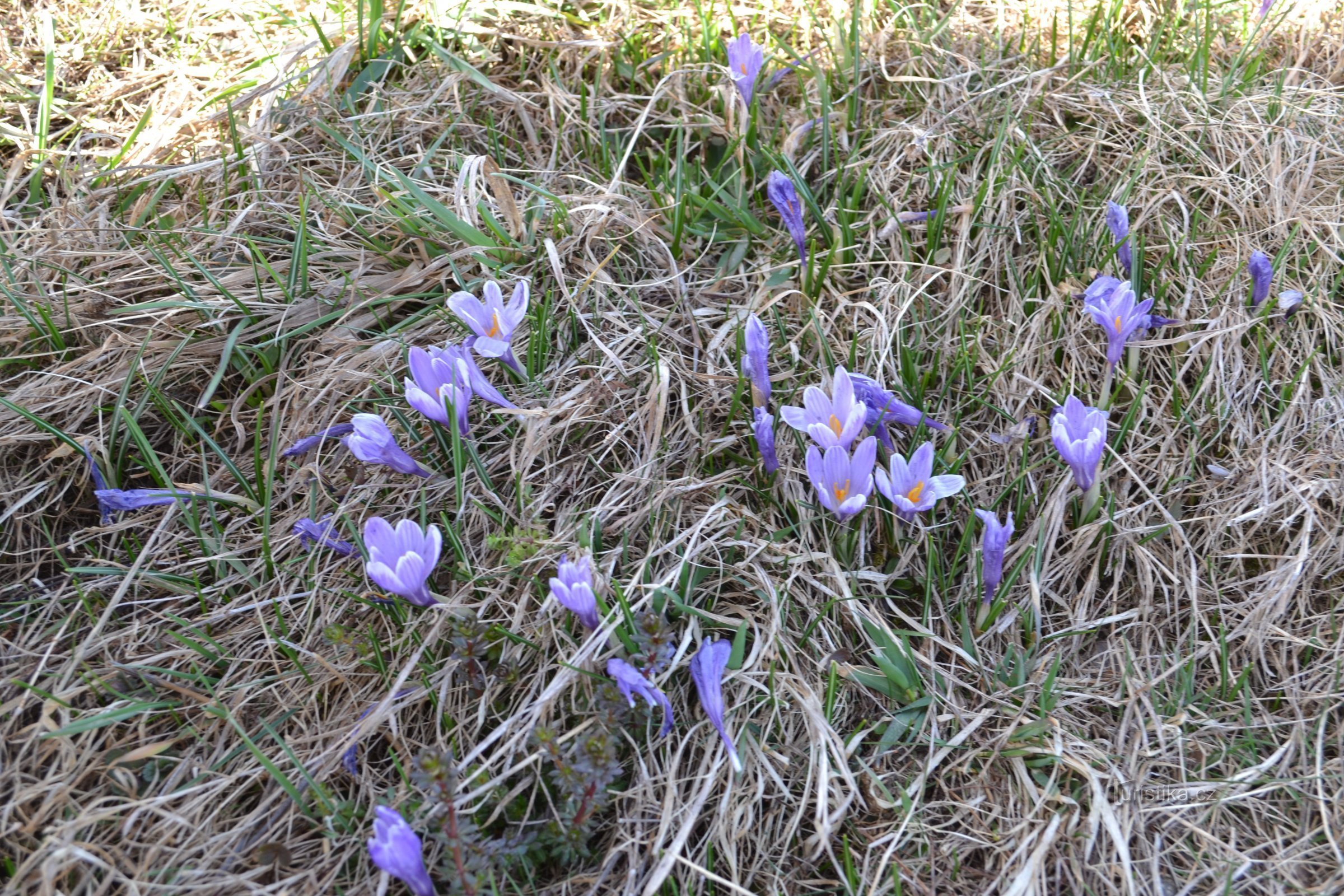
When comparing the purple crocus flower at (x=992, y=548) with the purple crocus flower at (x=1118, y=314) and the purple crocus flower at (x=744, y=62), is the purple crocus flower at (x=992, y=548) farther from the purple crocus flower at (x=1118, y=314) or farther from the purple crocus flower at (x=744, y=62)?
the purple crocus flower at (x=744, y=62)

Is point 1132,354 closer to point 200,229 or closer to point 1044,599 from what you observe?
point 1044,599

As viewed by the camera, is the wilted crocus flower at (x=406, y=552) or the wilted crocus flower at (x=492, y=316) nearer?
the wilted crocus flower at (x=406, y=552)

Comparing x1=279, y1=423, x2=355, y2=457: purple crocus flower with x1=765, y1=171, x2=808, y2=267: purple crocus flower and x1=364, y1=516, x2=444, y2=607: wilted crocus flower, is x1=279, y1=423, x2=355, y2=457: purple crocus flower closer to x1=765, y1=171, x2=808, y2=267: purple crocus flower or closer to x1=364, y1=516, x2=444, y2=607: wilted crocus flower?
x1=364, y1=516, x2=444, y2=607: wilted crocus flower

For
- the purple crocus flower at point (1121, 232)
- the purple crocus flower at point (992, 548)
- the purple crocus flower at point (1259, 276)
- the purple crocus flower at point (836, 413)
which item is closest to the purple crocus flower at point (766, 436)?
the purple crocus flower at point (836, 413)

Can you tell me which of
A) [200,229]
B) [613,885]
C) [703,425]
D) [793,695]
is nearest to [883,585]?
[793,695]

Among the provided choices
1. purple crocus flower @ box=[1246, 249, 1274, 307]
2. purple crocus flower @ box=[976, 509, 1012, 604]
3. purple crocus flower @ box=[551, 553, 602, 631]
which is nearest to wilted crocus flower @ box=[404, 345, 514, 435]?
purple crocus flower @ box=[551, 553, 602, 631]
